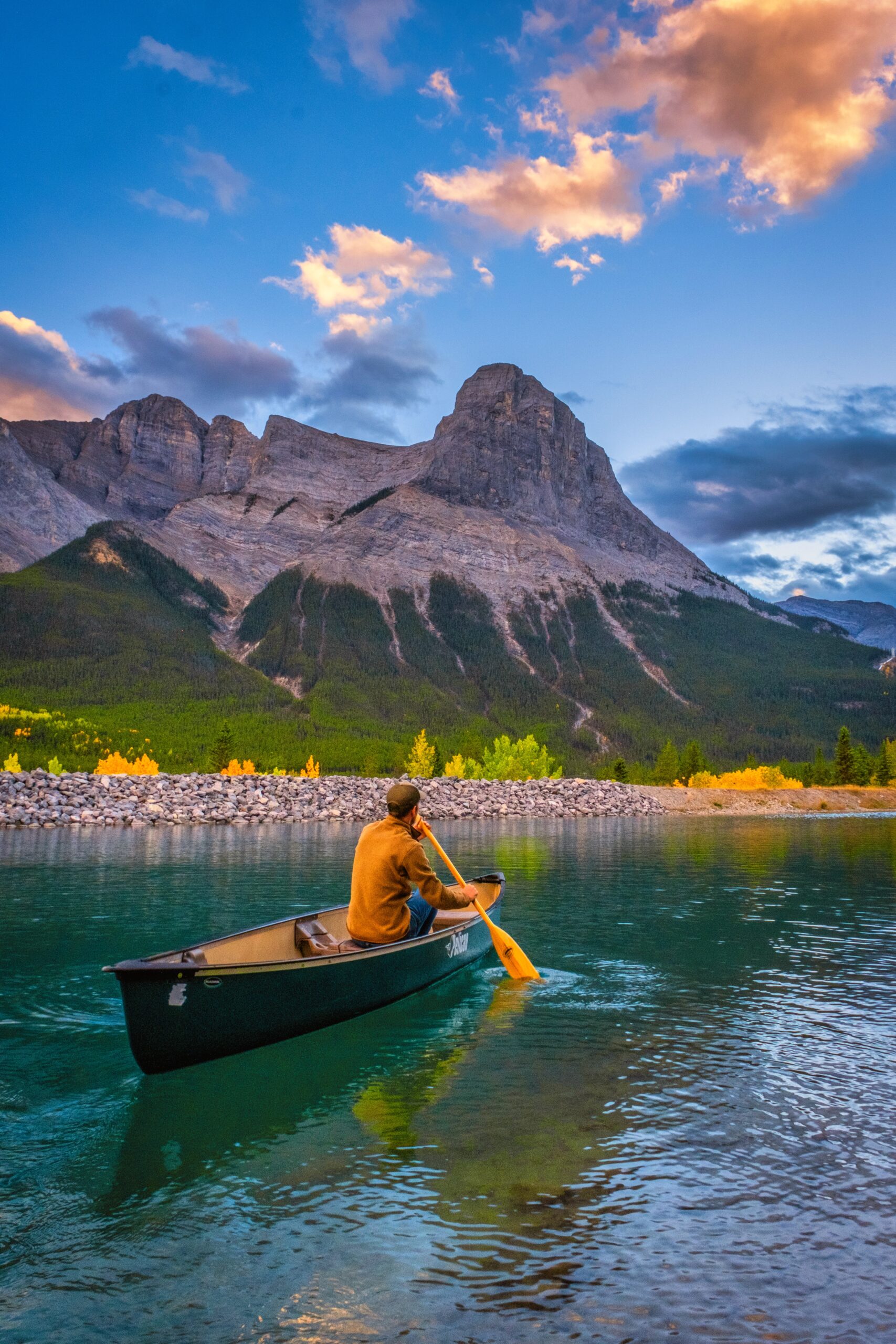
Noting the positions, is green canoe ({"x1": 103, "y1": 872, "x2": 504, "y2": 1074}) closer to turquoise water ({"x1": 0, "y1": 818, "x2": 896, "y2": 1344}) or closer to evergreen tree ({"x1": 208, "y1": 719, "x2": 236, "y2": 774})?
turquoise water ({"x1": 0, "y1": 818, "x2": 896, "y2": 1344})

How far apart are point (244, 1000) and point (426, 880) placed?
12.0 feet

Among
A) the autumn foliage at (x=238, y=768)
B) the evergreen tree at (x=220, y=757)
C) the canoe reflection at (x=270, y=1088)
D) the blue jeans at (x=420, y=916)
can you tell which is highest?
the evergreen tree at (x=220, y=757)

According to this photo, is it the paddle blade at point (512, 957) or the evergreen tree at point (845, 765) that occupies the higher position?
the evergreen tree at point (845, 765)

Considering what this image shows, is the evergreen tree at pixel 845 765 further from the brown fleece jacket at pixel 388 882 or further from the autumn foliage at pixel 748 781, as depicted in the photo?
the brown fleece jacket at pixel 388 882

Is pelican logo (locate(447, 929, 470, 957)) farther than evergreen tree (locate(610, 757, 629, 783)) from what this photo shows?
No

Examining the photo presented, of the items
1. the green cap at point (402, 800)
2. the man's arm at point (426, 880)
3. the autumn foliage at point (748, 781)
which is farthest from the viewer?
the autumn foliage at point (748, 781)

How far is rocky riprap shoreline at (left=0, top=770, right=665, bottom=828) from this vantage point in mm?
63531

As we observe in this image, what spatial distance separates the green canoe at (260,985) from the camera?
10.9 metres

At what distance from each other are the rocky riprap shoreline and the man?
52.3 meters

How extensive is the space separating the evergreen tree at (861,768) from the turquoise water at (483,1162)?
119980mm

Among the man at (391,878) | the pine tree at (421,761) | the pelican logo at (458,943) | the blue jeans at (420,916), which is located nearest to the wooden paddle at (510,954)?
the pelican logo at (458,943)

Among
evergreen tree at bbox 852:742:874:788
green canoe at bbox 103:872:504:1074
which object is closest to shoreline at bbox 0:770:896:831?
evergreen tree at bbox 852:742:874:788

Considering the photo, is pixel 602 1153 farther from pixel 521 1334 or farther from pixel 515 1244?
pixel 521 1334

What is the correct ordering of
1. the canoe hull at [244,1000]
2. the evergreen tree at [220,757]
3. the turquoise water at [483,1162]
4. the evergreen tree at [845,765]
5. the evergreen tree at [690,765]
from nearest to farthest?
the turquoise water at [483,1162] → the canoe hull at [244,1000] → the evergreen tree at [220,757] → the evergreen tree at [845,765] → the evergreen tree at [690,765]
